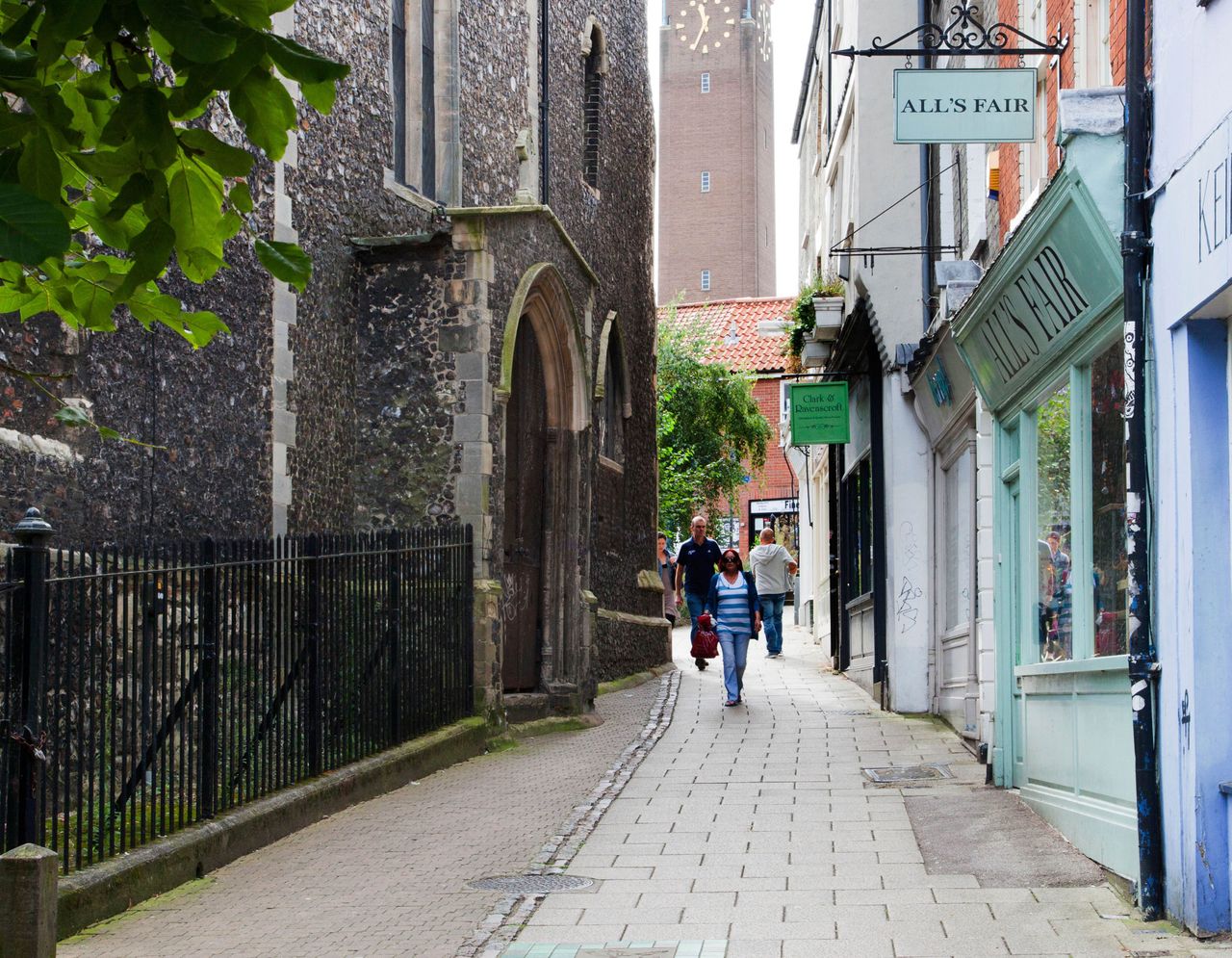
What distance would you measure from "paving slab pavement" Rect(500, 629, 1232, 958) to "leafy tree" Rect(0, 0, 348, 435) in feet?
12.1

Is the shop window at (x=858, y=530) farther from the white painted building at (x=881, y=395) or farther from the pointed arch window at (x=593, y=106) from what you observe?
the pointed arch window at (x=593, y=106)

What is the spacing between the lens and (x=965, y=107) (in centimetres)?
952

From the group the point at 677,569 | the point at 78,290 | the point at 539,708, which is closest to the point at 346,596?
the point at 539,708

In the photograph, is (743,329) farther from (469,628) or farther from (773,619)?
(469,628)

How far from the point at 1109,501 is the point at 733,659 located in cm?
796

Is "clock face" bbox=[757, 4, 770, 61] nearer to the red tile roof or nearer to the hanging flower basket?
the red tile roof

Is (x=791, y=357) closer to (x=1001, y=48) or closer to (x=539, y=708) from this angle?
(x=539, y=708)

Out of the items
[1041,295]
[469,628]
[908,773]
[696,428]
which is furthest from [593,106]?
[696,428]

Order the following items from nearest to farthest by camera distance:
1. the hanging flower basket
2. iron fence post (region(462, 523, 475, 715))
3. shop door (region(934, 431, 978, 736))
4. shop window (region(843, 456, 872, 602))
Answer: iron fence post (region(462, 523, 475, 715))
shop door (region(934, 431, 978, 736))
shop window (region(843, 456, 872, 602))
the hanging flower basket

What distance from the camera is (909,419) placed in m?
15.8

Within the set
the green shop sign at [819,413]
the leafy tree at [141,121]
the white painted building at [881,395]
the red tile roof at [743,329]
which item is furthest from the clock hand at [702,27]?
the leafy tree at [141,121]

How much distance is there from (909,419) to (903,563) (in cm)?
144

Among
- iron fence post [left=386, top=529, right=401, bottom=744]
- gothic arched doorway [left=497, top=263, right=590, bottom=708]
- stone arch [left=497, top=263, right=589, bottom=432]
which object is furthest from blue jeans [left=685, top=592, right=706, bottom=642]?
iron fence post [left=386, top=529, right=401, bottom=744]

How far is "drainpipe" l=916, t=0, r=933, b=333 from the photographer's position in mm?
15297
